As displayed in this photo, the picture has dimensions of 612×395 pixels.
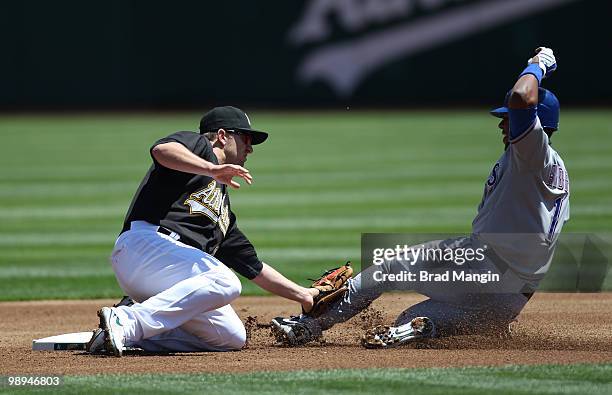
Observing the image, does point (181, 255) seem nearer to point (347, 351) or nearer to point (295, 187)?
point (347, 351)

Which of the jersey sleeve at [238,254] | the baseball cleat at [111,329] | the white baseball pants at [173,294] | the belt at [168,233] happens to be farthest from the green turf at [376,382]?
→ the jersey sleeve at [238,254]

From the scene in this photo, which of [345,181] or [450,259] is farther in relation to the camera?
[345,181]

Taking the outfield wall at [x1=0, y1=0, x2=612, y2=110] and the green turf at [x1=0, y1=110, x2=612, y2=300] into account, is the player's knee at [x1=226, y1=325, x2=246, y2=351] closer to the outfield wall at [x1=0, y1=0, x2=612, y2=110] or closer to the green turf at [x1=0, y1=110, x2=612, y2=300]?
the green turf at [x1=0, y1=110, x2=612, y2=300]

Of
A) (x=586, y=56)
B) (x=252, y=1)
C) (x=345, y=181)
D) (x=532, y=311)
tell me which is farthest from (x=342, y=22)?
(x=532, y=311)

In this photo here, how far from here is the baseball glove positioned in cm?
595

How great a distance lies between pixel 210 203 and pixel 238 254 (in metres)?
0.47

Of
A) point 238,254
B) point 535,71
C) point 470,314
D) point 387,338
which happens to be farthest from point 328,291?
point 535,71

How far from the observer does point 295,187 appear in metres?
14.3

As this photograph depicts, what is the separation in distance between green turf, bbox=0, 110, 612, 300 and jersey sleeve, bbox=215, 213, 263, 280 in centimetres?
249

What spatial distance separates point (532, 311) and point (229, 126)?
8.51ft

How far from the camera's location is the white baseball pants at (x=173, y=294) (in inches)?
214

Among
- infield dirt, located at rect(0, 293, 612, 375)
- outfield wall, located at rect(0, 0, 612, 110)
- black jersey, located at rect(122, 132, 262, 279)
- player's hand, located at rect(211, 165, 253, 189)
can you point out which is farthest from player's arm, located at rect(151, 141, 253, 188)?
outfield wall, located at rect(0, 0, 612, 110)

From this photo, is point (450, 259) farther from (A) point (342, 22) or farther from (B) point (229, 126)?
(A) point (342, 22)

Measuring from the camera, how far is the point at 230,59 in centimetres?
2617
